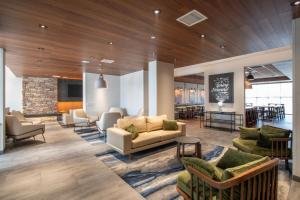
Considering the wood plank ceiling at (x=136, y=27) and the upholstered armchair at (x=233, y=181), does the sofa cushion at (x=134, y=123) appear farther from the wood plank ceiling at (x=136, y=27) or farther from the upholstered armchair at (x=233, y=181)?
the upholstered armchair at (x=233, y=181)

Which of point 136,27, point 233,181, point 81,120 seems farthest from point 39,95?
point 233,181

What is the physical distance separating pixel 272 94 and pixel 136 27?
554 inches

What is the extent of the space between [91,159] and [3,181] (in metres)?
1.52

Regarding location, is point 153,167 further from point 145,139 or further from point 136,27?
point 136,27

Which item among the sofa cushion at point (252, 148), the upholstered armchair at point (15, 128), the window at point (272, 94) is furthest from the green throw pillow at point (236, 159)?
the window at point (272, 94)

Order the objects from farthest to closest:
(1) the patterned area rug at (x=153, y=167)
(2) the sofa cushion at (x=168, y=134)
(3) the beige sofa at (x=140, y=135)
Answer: (2) the sofa cushion at (x=168, y=134) → (3) the beige sofa at (x=140, y=135) → (1) the patterned area rug at (x=153, y=167)

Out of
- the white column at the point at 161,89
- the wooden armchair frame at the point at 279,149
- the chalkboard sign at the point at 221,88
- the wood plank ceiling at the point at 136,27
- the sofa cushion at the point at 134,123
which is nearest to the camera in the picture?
the wood plank ceiling at the point at 136,27

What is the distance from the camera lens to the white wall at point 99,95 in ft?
27.6

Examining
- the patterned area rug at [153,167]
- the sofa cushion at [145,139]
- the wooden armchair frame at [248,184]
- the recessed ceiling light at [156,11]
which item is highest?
the recessed ceiling light at [156,11]

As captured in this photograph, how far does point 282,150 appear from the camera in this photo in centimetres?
296

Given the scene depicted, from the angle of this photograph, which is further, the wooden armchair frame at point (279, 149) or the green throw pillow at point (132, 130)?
the green throw pillow at point (132, 130)

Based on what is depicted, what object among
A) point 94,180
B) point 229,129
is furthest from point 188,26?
point 229,129

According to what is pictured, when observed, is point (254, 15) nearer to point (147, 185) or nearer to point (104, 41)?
point (104, 41)

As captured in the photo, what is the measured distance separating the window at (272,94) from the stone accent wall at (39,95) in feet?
50.9
